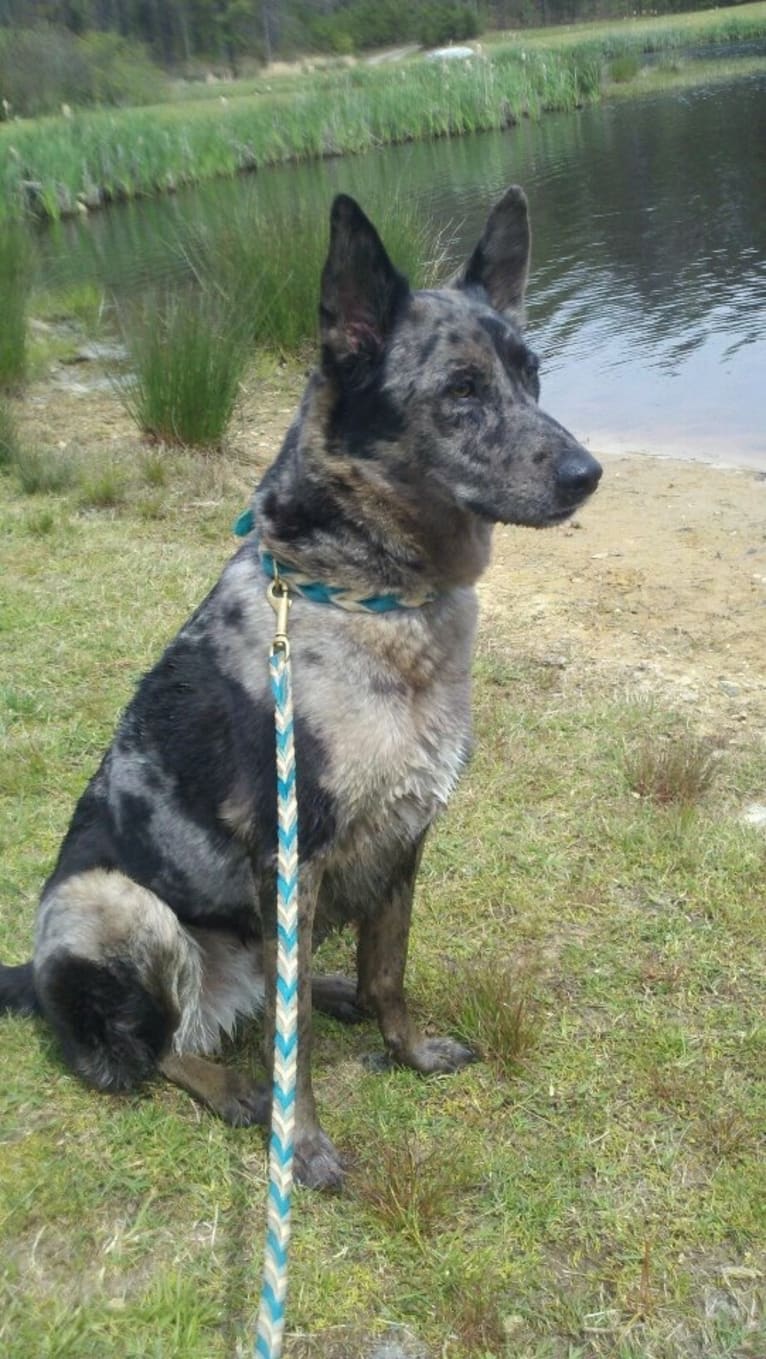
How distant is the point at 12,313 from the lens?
30.5 ft

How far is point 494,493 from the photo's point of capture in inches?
106

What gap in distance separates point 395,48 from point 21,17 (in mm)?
21060

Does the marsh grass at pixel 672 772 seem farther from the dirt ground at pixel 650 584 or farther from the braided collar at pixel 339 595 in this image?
the braided collar at pixel 339 595

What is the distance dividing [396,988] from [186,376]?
19.0ft

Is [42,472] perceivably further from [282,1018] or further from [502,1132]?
[282,1018]

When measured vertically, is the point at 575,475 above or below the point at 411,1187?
above

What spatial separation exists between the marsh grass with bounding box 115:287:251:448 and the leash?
221 inches

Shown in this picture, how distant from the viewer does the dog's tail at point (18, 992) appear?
304 cm

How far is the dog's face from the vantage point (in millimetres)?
2664

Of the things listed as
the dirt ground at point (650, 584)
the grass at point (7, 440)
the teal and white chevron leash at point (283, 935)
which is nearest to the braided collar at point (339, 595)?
the teal and white chevron leash at point (283, 935)

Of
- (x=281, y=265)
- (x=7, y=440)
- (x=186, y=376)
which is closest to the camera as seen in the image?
(x=186, y=376)

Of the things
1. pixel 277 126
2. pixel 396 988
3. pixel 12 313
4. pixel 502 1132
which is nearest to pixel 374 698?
pixel 396 988

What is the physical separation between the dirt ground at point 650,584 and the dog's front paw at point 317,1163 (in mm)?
2540

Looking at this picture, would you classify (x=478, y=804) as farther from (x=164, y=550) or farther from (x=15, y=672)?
(x=164, y=550)
